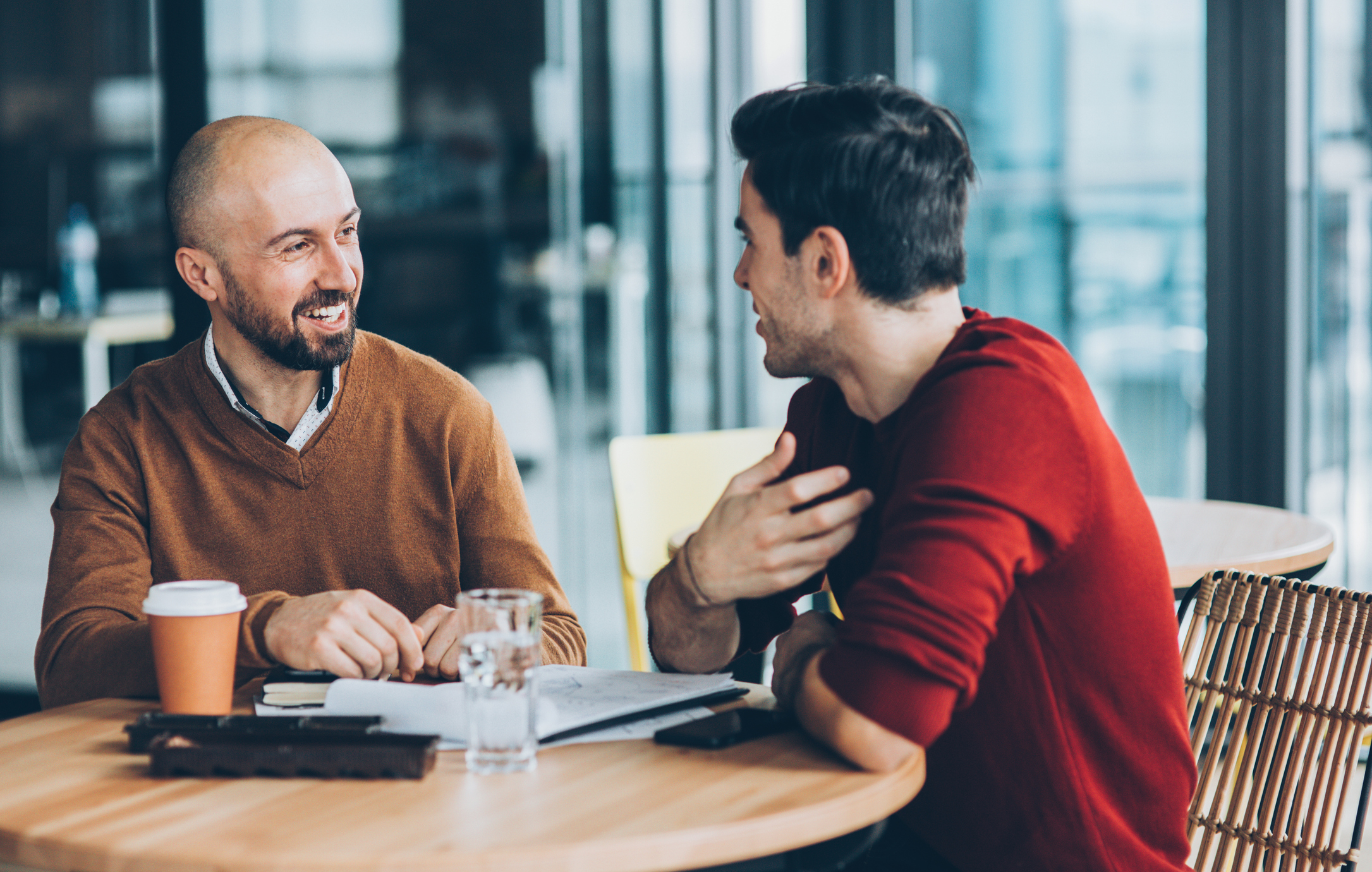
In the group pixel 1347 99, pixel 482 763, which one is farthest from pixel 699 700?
pixel 1347 99

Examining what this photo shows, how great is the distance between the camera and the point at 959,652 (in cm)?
101

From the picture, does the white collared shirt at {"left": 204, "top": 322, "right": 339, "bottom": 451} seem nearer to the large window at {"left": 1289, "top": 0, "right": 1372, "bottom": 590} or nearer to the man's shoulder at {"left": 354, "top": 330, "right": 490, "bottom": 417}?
the man's shoulder at {"left": 354, "top": 330, "right": 490, "bottom": 417}

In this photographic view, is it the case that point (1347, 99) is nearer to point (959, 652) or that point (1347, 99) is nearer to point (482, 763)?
point (959, 652)

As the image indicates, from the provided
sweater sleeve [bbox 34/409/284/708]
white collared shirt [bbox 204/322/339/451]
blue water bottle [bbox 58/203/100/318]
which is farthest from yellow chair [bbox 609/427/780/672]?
blue water bottle [bbox 58/203/100/318]

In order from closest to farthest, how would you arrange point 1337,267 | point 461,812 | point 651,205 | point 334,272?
point 461,812 → point 334,272 → point 1337,267 → point 651,205

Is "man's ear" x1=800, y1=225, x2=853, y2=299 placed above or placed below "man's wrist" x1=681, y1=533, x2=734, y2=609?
above

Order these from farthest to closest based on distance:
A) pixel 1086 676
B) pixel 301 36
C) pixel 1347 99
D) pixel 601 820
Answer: pixel 301 36 → pixel 1347 99 → pixel 1086 676 → pixel 601 820

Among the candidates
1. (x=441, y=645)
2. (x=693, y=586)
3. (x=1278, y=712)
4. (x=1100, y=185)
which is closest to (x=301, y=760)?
(x=441, y=645)

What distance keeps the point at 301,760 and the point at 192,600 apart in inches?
8.3

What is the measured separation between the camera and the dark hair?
1.23m

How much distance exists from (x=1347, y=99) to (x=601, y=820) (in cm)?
280

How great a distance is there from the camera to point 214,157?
1690 mm

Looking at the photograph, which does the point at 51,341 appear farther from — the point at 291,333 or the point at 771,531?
the point at 771,531

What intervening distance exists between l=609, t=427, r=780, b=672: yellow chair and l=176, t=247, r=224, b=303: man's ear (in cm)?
101
